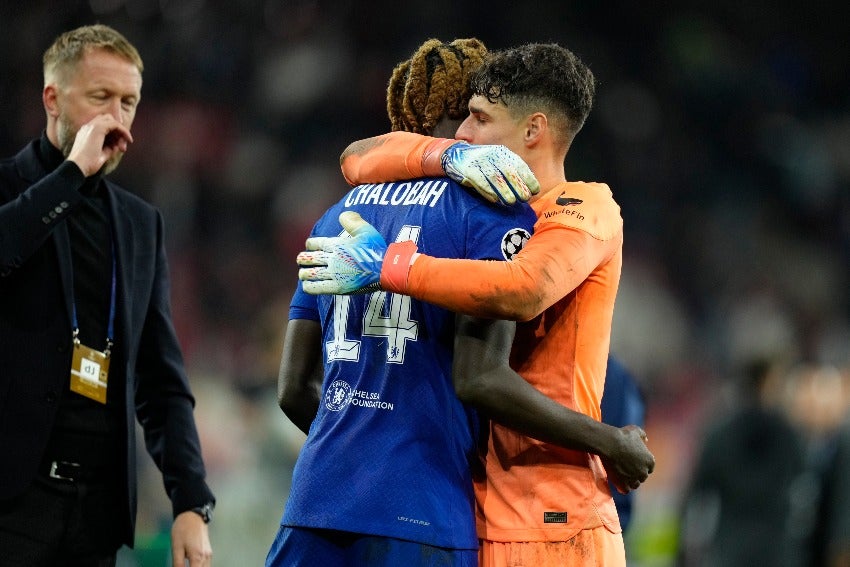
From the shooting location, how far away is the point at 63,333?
363 cm

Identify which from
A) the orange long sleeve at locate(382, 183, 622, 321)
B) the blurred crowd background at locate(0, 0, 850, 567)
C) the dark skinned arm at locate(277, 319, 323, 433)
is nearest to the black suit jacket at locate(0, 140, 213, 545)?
the dark skinned arm at locate(277, 319, 323, 433)

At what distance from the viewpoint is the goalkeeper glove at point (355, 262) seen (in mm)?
2945

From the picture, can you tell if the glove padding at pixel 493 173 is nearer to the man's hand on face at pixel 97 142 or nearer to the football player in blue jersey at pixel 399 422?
the football player in blue jersey at pixel 399 422

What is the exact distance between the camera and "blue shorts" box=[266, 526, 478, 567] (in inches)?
114

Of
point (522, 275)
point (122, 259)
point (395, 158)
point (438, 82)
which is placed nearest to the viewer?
point (522, 275)

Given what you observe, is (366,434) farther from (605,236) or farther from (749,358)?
(749,358)

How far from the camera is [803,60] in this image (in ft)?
48.7


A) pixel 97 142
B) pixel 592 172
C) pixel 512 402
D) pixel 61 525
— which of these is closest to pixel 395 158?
pixel 512 402

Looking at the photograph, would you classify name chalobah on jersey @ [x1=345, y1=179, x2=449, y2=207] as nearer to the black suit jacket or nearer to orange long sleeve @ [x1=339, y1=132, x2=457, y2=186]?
orange long sleeve @ [x1=339, y1=132, x2=457, y2=186]

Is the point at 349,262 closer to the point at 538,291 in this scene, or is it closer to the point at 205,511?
the point at 538,291

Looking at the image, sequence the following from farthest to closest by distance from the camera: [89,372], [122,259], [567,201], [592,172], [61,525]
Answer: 1. [592,172]
2. [122,259]
3. [89,372]
4. [61,525]
5. [567,201]

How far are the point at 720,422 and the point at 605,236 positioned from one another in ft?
14.7

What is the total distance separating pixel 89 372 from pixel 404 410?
1224 millimetres

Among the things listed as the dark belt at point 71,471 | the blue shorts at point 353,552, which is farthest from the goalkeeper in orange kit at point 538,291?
the dark belt at point 71,471
